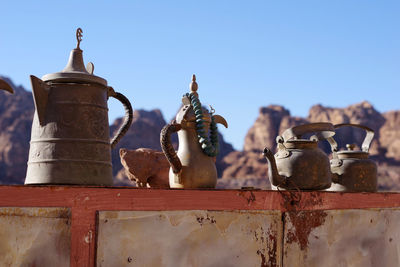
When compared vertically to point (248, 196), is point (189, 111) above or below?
above

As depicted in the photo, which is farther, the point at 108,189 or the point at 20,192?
the point at 108,189

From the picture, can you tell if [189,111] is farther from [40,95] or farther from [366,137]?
[366,137]

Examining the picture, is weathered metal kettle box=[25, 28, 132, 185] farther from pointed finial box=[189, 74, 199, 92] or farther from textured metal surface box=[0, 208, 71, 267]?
pointed finial box=[189, 74, 199, 92]

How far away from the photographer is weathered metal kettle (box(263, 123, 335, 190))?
8.66ft

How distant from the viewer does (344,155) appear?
3268mm

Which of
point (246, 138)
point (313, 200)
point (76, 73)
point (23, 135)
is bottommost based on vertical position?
point (313, 200)

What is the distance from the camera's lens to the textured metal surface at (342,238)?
7.76 ft

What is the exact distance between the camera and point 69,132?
2107mm

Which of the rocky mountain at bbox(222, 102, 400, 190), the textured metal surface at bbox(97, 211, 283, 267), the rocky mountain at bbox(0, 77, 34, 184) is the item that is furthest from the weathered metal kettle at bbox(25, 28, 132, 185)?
the rocky mountain at bbox(0, 77, 34, 184)

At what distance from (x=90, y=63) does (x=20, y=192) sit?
1003 mm

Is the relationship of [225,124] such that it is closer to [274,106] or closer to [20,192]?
[20,192]

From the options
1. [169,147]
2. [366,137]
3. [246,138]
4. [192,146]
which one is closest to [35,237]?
[169,147]

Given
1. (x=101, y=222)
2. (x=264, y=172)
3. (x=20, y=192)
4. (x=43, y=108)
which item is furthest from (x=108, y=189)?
(x=264, y=172)

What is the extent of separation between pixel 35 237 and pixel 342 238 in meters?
1.70
